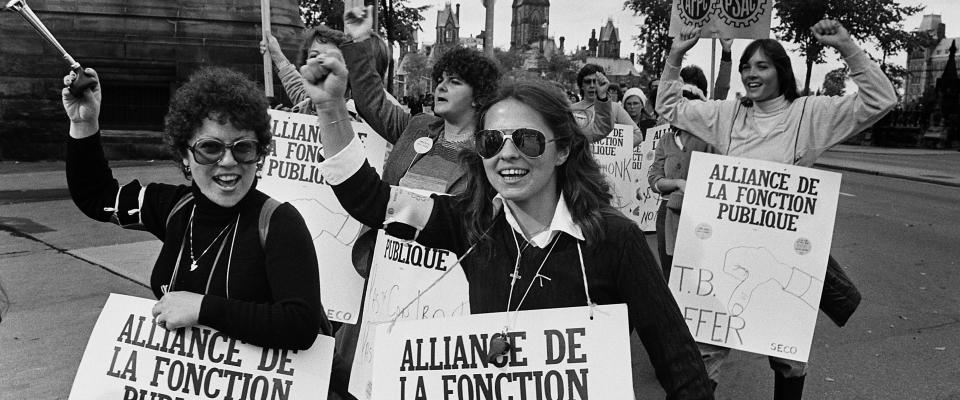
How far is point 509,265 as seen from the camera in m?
2.29

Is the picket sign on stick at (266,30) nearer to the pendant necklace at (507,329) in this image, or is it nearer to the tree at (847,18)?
the pendant necklace at (507,329)

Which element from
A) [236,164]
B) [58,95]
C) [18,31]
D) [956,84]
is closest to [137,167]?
[58,95]

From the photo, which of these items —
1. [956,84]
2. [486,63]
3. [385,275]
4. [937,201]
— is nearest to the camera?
[385,275]

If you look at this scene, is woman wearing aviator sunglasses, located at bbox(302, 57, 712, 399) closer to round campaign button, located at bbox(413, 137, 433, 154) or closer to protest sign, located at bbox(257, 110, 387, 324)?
round campaign button, located at bbox(413, 137, 433, 154)

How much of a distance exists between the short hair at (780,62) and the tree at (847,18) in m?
34.2

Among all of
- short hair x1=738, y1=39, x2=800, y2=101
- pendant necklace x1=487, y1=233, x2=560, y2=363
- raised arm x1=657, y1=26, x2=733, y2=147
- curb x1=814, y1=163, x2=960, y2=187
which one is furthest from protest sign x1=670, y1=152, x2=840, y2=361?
curb x1=814, y1=163, x2=960, y2=187

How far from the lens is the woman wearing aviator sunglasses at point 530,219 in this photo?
221 centimetres

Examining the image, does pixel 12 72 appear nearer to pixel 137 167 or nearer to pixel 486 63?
pixel 137 167

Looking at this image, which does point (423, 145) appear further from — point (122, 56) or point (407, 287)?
point (122, 56)

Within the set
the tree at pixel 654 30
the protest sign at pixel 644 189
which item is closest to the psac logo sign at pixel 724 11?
the protest sign at pixel 644 189

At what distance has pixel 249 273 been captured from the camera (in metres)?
2.40

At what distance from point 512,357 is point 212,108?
3.57 ft

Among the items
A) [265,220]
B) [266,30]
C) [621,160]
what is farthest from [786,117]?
[621,160]

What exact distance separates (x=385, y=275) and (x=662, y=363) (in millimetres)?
1805
